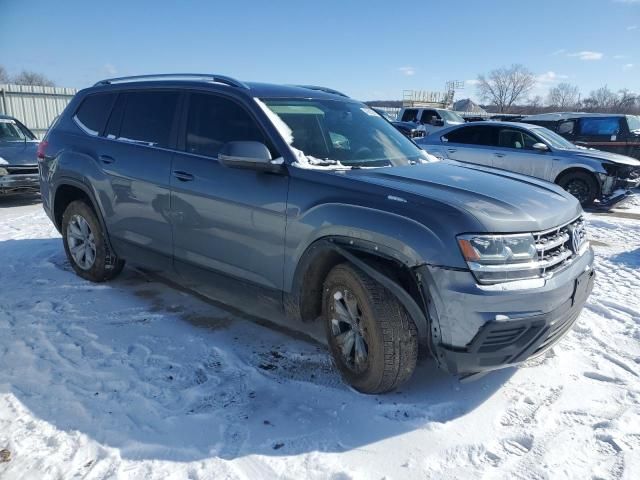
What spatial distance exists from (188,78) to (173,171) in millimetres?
898

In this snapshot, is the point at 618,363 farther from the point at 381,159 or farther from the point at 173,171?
the point at 173,171

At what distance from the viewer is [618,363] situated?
11.6 ft

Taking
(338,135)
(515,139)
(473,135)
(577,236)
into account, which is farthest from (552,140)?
(338,135)

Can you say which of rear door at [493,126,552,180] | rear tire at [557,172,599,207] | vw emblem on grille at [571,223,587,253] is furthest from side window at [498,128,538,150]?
vw emblem on grille at [571,223,587,253]

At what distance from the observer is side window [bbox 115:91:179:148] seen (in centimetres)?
413

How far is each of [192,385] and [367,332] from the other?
1.18 meters

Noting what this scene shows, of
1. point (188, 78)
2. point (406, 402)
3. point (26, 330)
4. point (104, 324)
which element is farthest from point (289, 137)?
point (26, 330)

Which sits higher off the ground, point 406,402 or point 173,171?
point 173,171

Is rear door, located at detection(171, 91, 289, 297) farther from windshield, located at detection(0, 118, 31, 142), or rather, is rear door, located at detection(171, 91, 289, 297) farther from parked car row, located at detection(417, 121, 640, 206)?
windshield, located at detection(0, 118, 31, 142)

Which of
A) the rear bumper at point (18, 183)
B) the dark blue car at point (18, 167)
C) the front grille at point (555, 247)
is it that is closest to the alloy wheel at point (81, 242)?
the front grille at point (555, 247)

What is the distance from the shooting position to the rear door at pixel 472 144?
398 inches

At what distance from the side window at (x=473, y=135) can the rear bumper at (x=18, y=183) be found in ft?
26.7

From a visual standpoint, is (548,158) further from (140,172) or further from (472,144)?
(140,172)

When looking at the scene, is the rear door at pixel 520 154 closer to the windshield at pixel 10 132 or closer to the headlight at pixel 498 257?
the headlight at pixel 498 257
